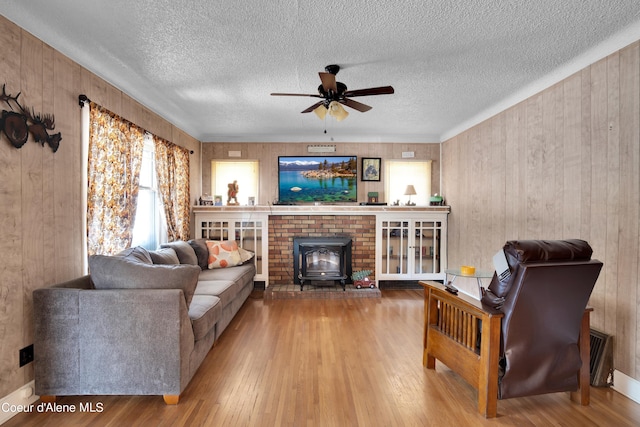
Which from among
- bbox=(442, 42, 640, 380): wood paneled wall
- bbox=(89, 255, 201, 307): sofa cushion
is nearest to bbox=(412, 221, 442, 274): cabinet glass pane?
bbox=(442, 42, 640, 380): wood paneled wall

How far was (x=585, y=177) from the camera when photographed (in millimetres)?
2598

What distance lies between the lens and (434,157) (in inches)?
217

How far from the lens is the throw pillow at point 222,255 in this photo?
428 cm

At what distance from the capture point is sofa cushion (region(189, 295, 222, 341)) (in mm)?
2353

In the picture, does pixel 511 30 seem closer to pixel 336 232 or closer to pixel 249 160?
pixel 336 232

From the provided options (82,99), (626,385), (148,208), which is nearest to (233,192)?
(148,208)

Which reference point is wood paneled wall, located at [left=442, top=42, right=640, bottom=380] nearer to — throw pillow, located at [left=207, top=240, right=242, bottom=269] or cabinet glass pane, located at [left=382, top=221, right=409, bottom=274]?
cabinet glass pane, located at [left=382, top=221, right=409, bottom=274]

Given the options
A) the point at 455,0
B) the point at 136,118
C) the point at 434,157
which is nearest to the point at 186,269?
the point at 136,118

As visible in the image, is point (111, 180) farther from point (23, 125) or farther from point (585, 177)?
point (585, 177)

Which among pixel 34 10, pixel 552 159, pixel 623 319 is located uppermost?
pixel 34 10

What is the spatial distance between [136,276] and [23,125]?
1.27 metres

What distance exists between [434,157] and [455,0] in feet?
12.5

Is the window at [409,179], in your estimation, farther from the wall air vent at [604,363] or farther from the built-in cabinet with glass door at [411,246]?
the wall air vent at [604,363]

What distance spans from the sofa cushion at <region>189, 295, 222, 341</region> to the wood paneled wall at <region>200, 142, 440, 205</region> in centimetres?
278
